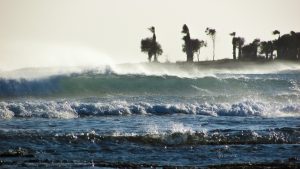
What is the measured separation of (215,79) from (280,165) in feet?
103

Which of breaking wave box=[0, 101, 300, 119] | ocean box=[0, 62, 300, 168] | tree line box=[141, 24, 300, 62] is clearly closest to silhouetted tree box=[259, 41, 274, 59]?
tree line box=[141, 24, 300, 62]

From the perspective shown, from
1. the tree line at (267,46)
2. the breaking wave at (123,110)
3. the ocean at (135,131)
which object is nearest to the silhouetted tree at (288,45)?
the tree line at (267,46)

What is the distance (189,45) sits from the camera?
3649 inches

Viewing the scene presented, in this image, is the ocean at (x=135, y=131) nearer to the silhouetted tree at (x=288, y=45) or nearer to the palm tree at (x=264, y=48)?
the silhouetted tree at (x=288, y=45)

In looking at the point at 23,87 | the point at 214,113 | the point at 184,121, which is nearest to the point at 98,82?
the point at 23,87

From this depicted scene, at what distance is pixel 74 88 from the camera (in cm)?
4100

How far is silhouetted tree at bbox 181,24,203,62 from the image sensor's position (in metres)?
91.8

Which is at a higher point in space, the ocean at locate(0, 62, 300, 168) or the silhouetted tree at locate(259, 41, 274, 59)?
the silhouetted tree at locate(259, 41, 274, 59)

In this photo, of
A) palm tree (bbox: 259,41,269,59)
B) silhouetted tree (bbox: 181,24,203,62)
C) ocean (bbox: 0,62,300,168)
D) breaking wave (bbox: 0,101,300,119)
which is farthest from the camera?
palm tree (bbox: 259,41,269,59)

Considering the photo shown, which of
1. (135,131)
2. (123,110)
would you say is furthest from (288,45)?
(135,131)

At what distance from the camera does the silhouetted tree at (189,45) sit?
301 feet

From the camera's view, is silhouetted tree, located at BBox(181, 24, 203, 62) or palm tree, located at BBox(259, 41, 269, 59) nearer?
silhouetted tree, located at BBox(181, 24, 203, 62)

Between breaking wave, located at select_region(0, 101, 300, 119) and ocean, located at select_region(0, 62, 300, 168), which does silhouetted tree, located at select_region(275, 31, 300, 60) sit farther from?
breaking wave, located at select_region(0, 101, 300, 119)

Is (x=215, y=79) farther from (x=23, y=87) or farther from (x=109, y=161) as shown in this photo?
(x=109, y=161)
